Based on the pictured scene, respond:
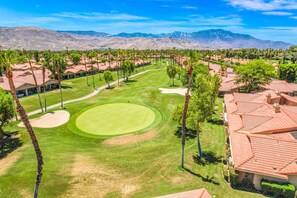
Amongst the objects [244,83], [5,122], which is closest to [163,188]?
[5,122]

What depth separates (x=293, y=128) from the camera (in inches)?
1248

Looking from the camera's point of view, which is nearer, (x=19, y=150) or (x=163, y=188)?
(x=163, y=188)

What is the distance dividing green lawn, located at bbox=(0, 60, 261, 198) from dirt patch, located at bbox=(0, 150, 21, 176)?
50 cm

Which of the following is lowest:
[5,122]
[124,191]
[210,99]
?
[124,191]

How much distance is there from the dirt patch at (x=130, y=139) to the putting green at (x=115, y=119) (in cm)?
219

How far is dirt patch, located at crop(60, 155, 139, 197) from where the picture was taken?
24.0 metres

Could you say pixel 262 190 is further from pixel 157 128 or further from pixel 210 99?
pixel 157 128

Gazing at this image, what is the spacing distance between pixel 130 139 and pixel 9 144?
1817 centimetres

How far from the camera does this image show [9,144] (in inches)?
1393

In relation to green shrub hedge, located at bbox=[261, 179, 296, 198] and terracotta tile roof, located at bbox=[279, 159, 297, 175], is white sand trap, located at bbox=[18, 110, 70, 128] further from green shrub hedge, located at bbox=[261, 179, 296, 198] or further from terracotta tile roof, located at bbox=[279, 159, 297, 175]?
terracotta tile roof, located at bbox=[279, 159, 297, 175]

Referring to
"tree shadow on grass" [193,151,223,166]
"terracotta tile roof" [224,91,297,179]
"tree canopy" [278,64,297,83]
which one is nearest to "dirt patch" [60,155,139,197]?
"tree shadow on grass" [193,151,223,166]

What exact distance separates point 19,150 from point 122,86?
51.7 m

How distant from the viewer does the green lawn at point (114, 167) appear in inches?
960

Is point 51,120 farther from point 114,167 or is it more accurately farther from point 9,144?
point 114,167
